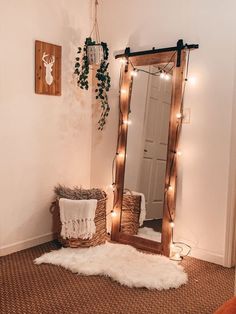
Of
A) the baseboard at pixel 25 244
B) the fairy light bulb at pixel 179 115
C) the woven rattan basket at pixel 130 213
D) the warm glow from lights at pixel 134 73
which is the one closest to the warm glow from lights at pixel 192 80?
the fairy light bulb at pixel 179 115

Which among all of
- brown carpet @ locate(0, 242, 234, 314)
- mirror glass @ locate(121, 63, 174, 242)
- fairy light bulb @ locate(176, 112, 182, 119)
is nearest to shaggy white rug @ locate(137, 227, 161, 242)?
mirror glass @ locate(121, 63, 174, 242)

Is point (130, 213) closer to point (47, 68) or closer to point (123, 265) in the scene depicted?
point (123, 265)

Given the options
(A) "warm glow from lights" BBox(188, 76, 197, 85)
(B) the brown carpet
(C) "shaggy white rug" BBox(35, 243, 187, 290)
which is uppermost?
(A) "warm glow from lights" BBox(188, 76, 197, 85)

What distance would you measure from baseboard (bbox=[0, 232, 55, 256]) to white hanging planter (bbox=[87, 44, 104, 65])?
1.76 m

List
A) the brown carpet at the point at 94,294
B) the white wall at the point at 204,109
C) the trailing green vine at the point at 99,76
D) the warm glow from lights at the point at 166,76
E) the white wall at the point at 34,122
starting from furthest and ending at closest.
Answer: the trailing green vine at the point at 99,76 < the warm glow from lights at the point at 166,76 < the white wall at the point at 34,122 < the white wall at the point at 204,109 < the brown carpet at the point at 94,294

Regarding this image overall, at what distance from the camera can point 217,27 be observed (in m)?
2.93

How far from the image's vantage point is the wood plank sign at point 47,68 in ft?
10.6

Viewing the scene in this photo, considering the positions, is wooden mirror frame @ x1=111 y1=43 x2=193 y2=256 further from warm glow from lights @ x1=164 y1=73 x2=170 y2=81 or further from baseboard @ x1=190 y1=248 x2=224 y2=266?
baseboard @ x1=190 y1=248 x2=224 y2=266

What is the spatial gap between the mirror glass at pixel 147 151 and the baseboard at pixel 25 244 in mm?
749

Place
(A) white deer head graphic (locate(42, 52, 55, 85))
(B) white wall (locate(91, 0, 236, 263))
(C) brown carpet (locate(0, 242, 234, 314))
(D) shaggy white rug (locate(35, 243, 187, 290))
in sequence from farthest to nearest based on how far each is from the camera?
(A) white deer head graphic (locate(42, 52, 55, 85)) → (B) white wall (locate(91, 0, 236, 263)) → (D) shaggy white rug (locate(35, 243, 187, 290)) → (C) brown carpet (locate(0, 242, 234, 314))

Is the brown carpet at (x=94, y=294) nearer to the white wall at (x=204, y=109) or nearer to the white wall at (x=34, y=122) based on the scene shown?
the white wall at (x=204, y=109)

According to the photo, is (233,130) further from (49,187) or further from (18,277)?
(18,277)

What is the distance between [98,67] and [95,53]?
40 cm

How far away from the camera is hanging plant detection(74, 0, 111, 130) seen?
133 inches
